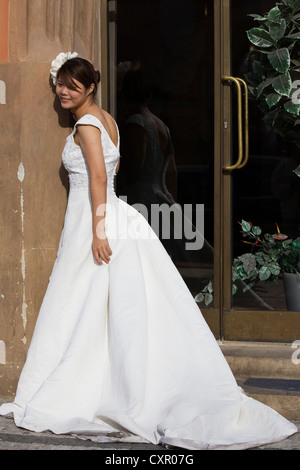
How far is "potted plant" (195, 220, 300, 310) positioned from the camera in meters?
5.66

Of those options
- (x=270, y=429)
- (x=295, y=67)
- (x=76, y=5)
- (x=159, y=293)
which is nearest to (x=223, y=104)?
(x=295, y=67)

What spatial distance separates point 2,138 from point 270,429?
2.25 m

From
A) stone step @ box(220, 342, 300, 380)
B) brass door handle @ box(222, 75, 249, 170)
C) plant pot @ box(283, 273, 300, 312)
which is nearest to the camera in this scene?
stone step @ box(220, 342, 300, 380)

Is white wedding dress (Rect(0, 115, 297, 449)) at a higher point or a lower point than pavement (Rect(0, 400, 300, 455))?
higher

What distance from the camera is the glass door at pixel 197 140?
553 centimetres

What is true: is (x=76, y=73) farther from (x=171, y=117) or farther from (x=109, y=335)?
(x=109, y=335)

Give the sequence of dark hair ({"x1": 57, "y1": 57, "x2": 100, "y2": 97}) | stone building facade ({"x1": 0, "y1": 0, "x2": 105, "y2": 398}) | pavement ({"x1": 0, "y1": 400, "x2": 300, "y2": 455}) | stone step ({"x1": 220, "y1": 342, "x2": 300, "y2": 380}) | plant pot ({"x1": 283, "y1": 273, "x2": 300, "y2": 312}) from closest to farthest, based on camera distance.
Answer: pavement ({"x1": 0, "y1": 400, "x2": 300, "y2": 455}), dark hair ({"x1": 57, "y1": 57, "x2": 100, "y2": 97}), stone building facade ({"x1": 0, "y1": 0, "x2": 105, "y2": 398}), stone step ({"x1": 220, "y1": 342, "x2": 300, "y2": 380}), plant pot ({"x1": 283, "y1": 273, "x2": 300, "y2": 312})

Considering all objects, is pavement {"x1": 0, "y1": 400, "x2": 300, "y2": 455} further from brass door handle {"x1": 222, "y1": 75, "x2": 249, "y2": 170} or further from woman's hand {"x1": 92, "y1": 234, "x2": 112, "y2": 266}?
brass door handle {"x1": 222, "y1": 75, "x2": 249, "y2": 170}

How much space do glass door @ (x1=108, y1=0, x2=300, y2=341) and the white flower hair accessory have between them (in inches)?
26.9

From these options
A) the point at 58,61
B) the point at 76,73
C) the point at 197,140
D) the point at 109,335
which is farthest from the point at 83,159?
the point at 197,140

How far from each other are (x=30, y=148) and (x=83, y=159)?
0.50 m

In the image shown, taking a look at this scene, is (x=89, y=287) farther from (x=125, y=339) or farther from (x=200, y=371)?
(x=200, y=371)

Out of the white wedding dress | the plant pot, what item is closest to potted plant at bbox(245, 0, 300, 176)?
the plant pot

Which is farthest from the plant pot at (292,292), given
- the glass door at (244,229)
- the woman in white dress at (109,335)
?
the woman in white dress at (109,335)
